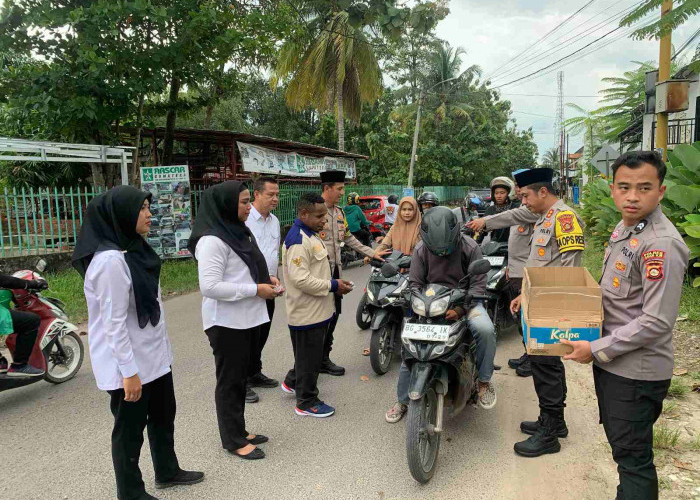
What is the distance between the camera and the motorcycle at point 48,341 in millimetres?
4391

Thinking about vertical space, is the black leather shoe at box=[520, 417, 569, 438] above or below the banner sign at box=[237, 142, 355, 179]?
below

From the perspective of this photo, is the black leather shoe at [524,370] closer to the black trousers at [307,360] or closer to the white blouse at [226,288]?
the black trousers at [307,360]

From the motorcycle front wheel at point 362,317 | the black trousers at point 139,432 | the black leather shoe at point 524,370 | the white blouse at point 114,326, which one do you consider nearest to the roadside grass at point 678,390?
the black leather shoe at point 524,370

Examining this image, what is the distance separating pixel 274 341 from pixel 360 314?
1.12 metres

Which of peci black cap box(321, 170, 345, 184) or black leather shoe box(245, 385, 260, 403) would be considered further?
peci black cap box(321, 170, 345, 184)

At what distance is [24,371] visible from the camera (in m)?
4.31

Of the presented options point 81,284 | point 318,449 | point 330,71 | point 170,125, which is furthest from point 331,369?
point 330,71

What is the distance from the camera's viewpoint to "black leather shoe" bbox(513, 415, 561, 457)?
331 centimetres

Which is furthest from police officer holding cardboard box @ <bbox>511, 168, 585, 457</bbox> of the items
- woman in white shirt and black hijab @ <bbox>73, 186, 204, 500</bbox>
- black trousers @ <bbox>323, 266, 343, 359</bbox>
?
woman in white shirt and black hijab @ <bbox>73, 186, 204, 500</bbox>

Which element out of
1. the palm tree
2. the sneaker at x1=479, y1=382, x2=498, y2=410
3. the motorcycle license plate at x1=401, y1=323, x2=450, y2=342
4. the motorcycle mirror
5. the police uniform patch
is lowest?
the sneaker at x1=479, y1=382, x2=498, y2=410

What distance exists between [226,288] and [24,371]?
8.17 feet

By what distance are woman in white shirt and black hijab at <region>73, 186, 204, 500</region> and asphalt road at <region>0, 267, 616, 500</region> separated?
1.97ft

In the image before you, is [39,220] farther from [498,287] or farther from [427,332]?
[427,332]

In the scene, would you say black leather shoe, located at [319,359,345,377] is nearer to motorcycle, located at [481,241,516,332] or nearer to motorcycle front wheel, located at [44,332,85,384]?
motorcycle, located at [481,241,516,332]
